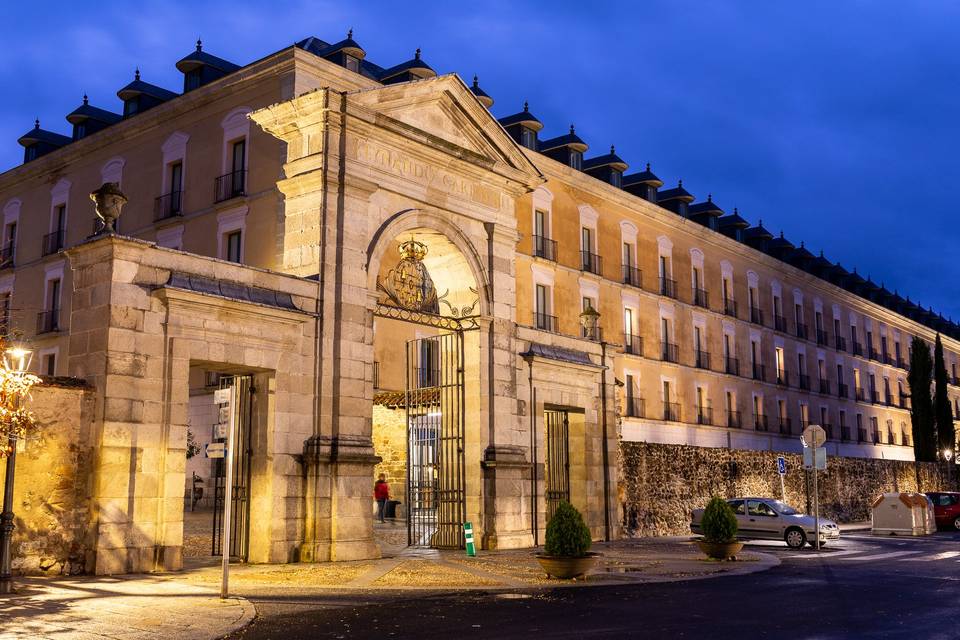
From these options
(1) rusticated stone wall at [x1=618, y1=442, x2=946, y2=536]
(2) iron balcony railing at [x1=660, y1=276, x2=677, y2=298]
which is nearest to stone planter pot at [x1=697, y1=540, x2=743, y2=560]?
(1) rusticated stone wall at [x1=618, y1=442, x2=946, y2=536]

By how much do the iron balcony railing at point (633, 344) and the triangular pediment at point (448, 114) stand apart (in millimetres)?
23756

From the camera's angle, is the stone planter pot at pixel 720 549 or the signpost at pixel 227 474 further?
the stone planter pot at pixel 720 549

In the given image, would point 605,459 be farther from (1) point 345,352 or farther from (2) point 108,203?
(2) point 108,203

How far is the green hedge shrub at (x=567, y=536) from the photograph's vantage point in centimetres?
1477

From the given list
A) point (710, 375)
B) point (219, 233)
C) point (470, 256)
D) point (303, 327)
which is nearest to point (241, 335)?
point (303, 327)

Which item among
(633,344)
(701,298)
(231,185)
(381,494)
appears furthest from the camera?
(701,298)

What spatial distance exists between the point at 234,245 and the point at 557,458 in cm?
1483

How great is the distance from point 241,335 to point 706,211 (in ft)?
135

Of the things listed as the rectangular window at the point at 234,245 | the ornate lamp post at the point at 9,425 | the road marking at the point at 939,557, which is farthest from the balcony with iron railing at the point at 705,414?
the ornate lamp post at the point at 9,425

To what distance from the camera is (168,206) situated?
35.0m

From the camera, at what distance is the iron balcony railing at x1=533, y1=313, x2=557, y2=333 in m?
40.5

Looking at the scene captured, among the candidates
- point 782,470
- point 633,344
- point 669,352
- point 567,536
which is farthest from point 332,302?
point 669,352

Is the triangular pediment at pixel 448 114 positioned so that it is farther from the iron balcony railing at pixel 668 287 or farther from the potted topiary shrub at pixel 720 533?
the iron balcony railing at pixel 668 287

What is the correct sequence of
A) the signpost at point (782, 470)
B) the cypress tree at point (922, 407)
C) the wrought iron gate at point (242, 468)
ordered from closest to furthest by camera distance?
the wrought iron gate at point (242, 468) → the signpost at point (782, 470) → the cypress tree at point (922, 407)
